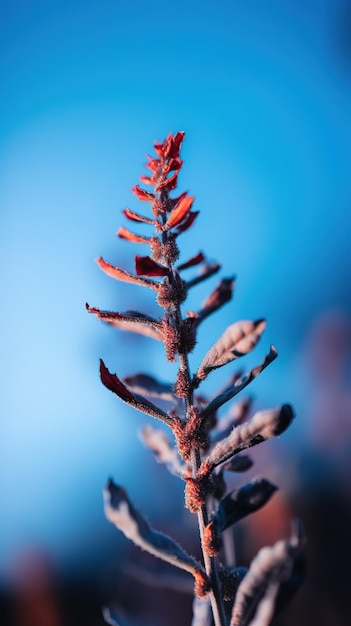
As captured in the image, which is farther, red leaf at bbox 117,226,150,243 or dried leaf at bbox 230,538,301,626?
red leaf at bbox 117,226,150,243

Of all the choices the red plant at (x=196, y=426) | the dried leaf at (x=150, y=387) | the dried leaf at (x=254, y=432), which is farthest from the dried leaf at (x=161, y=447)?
the dried leaf at (x=254, y=432)

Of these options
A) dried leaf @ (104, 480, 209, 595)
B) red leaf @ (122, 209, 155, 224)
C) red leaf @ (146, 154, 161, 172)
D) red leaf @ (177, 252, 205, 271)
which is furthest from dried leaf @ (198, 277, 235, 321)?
dried leaf @ (104, 480, 209, 595)

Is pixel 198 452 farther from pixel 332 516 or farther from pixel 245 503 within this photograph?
pixel 332 516

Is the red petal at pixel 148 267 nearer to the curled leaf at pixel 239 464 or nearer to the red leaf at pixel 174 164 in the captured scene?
the red leaf at pixel 174 164

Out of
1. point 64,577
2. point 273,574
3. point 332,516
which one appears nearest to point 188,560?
point 273,574

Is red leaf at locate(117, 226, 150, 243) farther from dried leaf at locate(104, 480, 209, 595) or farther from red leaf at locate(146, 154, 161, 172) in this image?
dried leaf at locate(104, 480, 209, 595)
